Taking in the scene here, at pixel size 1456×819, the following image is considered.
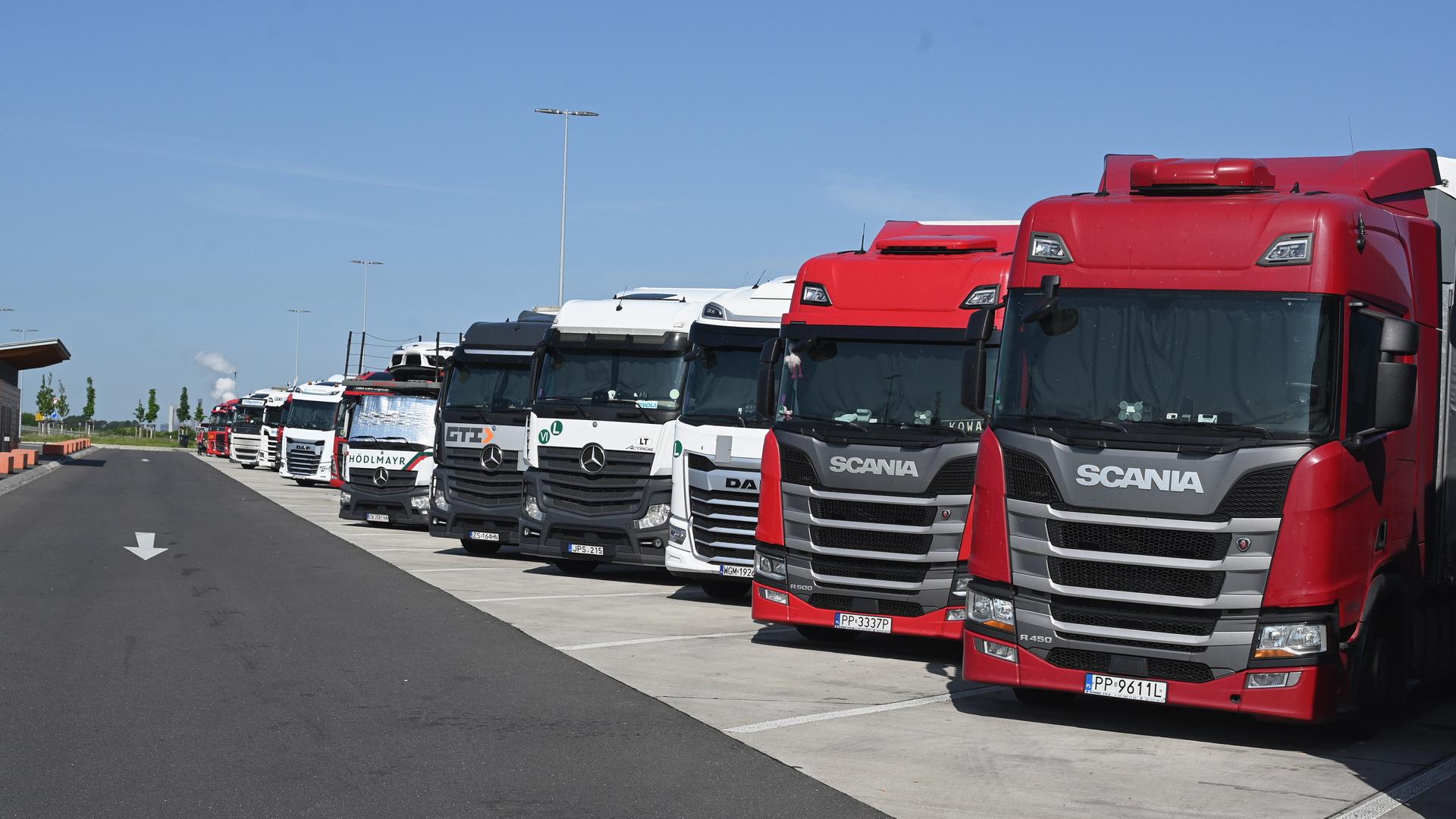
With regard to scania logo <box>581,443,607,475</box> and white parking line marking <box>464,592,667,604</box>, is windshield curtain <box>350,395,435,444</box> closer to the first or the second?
scania logo <box>581,443,607,475</box>

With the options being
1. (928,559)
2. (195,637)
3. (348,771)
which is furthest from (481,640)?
(348,771)

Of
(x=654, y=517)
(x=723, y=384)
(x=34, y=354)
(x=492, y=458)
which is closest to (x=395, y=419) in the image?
(x=492, y=458)

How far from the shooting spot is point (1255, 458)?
8742mm

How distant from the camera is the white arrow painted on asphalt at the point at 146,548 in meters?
20.4

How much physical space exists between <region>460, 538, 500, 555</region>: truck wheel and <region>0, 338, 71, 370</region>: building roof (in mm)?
49159

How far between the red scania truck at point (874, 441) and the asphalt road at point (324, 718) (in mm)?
2129

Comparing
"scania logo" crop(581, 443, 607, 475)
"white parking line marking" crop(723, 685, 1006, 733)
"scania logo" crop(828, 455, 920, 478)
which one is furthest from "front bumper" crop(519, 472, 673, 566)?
"white parking line marking" crop(723, 685, 1006, 733)

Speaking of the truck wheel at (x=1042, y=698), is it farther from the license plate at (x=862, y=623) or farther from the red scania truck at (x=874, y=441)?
the license plate at (x=862, y=623)

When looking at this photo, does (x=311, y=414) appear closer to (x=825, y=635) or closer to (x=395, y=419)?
(x=395, y=419)

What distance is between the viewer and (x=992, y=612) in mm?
9648

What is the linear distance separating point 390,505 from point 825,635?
1426 centimetres

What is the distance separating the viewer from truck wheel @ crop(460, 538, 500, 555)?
75.3ft

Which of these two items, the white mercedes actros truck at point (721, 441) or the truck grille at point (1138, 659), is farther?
the white mercedes actros truck at point (721, 441)

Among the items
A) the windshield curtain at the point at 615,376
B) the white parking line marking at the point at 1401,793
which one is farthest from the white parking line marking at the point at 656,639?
the white parking line marking at the point at 1401,793
